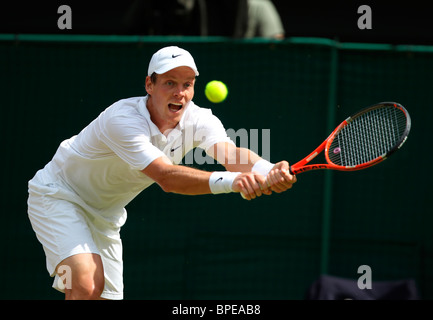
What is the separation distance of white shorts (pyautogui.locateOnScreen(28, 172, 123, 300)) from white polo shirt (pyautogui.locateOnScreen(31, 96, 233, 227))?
0.16 ft

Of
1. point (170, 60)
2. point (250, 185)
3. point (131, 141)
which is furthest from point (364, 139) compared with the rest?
point (131, 141)

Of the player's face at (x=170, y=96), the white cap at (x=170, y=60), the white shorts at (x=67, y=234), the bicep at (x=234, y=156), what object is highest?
the white cap at (x=170, y=60)

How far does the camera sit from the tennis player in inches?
191

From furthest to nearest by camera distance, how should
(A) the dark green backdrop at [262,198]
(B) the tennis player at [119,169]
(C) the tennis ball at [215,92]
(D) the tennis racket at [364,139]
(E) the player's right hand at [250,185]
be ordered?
(A) the dark green backdrop at [262,198]
(C) the tennis ball at [215,92]
(D) the tennis racket at [364,139]
(B) the tennis player at [119,169]
(E) the player's right hand at [250,185]

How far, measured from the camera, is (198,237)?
6.99 m

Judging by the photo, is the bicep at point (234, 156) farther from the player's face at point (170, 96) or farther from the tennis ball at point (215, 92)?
the tennis ball at point (215, 92)

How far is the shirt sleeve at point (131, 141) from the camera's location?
A: 4.84m

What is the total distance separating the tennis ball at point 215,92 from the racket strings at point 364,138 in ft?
4.24

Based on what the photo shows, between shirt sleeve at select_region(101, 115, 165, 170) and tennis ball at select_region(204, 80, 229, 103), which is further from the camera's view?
tennis ball at select_region(204, 80, 229, 103)

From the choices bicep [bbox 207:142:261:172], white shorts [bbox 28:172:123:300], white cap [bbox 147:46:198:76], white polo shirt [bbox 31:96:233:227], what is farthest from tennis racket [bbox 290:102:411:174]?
white shorts [bbox 28:172:123:300]

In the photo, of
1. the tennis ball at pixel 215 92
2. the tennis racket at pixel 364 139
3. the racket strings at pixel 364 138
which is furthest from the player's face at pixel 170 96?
the tennis ball at pixel 215 92

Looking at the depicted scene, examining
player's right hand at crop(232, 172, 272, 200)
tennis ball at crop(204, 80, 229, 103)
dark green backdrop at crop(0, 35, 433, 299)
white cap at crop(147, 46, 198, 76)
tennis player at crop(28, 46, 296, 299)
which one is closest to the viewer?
player's right hand at crop(232, 172, 272, 200)

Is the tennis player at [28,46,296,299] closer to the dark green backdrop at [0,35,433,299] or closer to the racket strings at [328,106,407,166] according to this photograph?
the racket strings at [328,106,407,166]

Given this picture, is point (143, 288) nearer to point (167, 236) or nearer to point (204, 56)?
point (167, 236)
